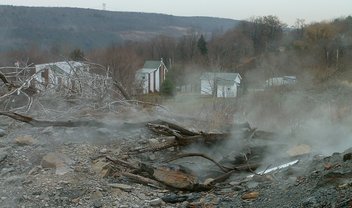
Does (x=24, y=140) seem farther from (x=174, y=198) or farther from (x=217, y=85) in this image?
(x=217, y=85)

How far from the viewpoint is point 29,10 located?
244 ft

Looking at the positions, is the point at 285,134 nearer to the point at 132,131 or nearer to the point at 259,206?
the point at 132,131

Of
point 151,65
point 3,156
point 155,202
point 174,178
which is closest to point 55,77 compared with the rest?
point 3,156

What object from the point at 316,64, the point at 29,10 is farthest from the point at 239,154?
the point at 29,10

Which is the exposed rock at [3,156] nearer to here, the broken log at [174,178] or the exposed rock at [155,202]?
the broken log at [174,178]

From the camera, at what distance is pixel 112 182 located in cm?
495

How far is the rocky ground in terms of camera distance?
159 inches

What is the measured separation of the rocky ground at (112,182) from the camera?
4.04 meters

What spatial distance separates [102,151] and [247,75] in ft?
85.3

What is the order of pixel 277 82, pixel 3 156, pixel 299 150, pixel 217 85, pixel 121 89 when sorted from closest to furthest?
pixel 3 156 < pixel 299 150 < pixel 121 89 < pixel 217 85 < pixel 277 82

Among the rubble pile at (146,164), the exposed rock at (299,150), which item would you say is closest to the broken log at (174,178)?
the rubble pile at (146,164)

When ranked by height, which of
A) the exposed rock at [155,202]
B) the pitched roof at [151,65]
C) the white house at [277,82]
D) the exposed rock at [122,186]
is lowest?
the pitched roof at [151,65]

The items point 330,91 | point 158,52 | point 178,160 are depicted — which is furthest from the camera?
point 158,52

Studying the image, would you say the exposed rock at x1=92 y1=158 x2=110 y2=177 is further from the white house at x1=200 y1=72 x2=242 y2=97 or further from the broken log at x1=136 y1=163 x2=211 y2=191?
the white house at x1=200 y1=72 x2=242 y2=97
